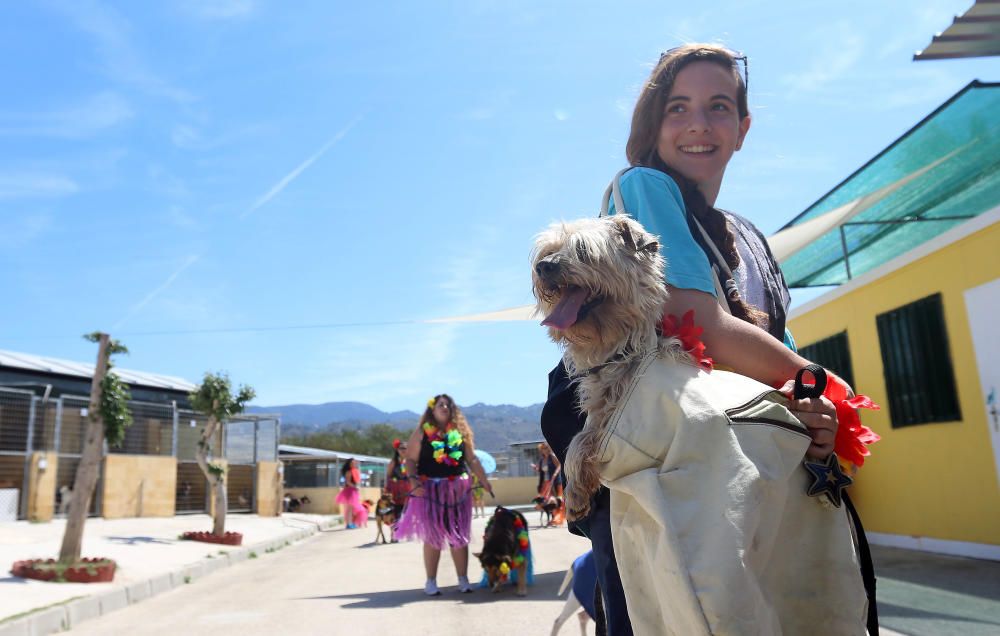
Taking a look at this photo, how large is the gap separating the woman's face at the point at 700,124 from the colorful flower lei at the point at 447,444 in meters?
6.66

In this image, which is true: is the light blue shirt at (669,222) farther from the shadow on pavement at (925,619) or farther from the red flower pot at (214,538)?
the red flower pot at (214,538)

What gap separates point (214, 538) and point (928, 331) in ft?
44.0

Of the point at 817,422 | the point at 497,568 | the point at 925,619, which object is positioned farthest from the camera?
the point at 497,568

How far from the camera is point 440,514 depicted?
8.20m

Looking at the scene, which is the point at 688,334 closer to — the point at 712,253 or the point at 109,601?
the point at 712,253

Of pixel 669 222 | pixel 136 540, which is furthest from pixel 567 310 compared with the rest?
pixel 136 540

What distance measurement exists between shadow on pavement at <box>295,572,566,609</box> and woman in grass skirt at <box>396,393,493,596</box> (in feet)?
1.04

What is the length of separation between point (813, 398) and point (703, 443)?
0.38 meters

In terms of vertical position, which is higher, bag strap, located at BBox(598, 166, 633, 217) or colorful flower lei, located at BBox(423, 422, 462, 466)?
bag strap, located at BBox(598, 166, 633, 217)

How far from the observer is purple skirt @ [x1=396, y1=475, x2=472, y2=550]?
318 inches

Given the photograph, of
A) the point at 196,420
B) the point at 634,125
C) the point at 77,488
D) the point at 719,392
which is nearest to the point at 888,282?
the point at 634,125

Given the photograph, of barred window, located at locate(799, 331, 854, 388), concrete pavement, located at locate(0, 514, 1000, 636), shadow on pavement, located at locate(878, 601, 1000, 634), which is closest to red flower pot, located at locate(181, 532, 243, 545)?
concrete pavement, located at locate(0, 514, 1000, 636)

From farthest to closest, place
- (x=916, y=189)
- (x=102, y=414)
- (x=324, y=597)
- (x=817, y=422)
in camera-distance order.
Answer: (x=916, y=189) → (x=102, y=414) → (x=324, y=597) → (x=817, y=422)

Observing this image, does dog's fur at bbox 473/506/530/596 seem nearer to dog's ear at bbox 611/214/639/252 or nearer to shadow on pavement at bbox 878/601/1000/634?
shadow on pavement at bbox 878/601/1000/634
